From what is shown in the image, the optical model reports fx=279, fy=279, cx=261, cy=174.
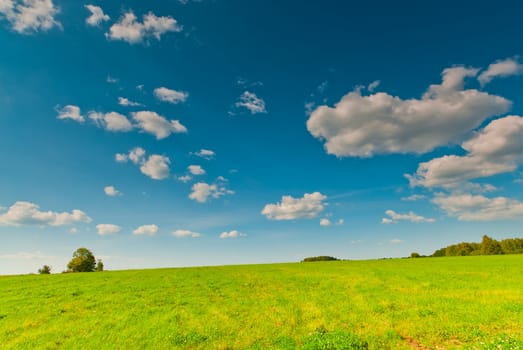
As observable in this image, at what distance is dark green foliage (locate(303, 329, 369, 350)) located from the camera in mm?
10703

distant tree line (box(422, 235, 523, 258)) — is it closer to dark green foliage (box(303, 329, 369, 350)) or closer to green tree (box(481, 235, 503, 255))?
green tree (box(481, 235, 503, 255))

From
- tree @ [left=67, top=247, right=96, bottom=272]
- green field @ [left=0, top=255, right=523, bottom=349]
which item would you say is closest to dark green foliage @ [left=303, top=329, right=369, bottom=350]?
green field @ [left=0, top=255, right=523, bottom=349]

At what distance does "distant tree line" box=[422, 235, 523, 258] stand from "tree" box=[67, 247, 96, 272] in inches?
6623

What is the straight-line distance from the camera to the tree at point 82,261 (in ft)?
357

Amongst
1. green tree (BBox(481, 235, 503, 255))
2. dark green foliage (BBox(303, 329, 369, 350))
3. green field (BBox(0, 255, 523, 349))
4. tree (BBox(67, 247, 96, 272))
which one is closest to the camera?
dark green foliage (BBox(303, 329, 369, 350))

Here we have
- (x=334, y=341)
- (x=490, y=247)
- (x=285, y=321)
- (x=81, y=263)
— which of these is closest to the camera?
(x=334, y=341)

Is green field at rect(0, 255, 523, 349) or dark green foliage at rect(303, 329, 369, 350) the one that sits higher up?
dark green foliage at rect(303, 329, 369, 350)

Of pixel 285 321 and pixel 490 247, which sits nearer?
pixel 285 321

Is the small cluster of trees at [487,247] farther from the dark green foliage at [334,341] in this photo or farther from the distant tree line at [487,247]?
the dark green foliage at [334,341]

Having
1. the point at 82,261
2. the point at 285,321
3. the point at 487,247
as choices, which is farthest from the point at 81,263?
the point at 487,247

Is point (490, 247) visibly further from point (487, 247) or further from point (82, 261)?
point (82, 261)

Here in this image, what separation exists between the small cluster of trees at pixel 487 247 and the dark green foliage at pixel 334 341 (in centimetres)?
15351

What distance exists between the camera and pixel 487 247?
12762cm

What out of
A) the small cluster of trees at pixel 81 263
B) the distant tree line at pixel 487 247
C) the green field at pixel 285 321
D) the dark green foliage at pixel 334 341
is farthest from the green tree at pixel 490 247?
the small cluster of trees at pixel 81 263
